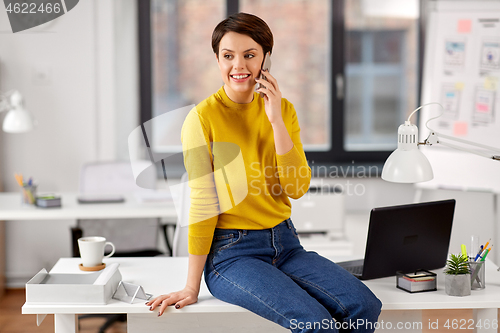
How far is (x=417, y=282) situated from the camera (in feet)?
4.61

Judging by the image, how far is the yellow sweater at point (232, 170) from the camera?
142cm

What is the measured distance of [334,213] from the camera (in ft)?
9.38

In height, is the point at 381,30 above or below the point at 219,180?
above

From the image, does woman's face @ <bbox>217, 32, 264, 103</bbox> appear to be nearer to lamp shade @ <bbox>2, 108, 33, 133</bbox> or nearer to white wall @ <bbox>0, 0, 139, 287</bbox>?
lamp shade @ <bbox>2, 108, 33, 133</bbox>

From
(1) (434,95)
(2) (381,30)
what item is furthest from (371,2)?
(1) (434,95)

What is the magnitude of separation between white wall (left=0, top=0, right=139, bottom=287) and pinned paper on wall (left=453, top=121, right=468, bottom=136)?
2.13 meters

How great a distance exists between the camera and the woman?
1.34m

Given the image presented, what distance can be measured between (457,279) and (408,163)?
1.07ft

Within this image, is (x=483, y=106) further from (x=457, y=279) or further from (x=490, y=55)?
(x=457, y=279)

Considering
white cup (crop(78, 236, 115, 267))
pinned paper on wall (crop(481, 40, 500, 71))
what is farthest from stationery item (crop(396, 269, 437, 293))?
pinned paper on wall (crop(481, 40, 500, 71))

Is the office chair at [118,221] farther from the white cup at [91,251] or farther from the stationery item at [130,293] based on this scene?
the stationery item at [130,293]

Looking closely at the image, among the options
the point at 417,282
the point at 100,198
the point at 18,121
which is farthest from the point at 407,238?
the point at 18,121

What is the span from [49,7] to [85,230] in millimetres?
1231

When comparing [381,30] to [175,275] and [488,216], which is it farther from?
[175,275]
